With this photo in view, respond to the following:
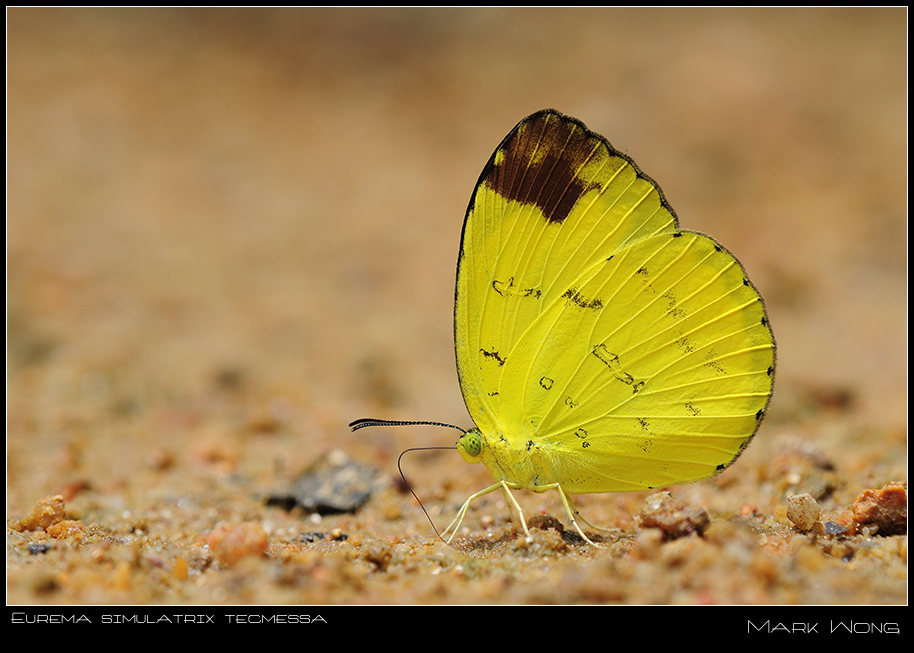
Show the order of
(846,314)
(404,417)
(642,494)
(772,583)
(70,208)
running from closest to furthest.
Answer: (772,583) → (642,494) → (404,417) → (846,314) → (70,208)

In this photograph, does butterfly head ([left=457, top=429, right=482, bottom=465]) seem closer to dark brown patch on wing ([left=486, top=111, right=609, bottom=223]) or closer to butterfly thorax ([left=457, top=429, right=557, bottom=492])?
butterfly thorax ([left=457, top=429, right=557, bottom=492])

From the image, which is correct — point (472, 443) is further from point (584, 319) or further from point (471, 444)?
point (584, 319)

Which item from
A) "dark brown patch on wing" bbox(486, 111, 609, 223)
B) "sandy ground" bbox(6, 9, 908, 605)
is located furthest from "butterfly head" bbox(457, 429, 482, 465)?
"dark brown patch on wing" bbox(486, 111, 609, 223)

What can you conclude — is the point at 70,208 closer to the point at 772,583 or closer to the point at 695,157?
the point at 695,157

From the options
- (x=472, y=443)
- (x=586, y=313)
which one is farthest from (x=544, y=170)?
(x=472, y=443)

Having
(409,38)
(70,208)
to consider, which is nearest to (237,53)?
(409,38)

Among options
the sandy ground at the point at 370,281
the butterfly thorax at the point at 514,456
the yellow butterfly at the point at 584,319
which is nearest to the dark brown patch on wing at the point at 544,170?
the yellow butterfly at the point at 584,319

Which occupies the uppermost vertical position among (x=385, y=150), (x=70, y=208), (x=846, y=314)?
(x=385, y=150)
